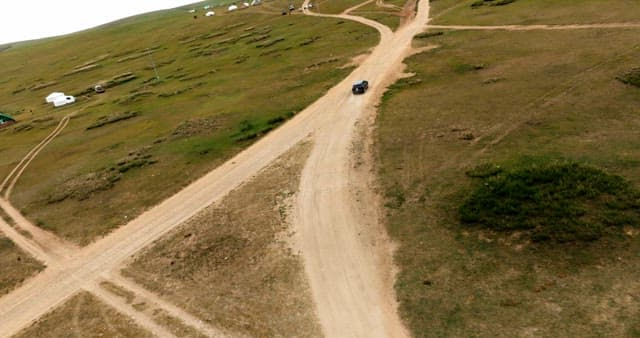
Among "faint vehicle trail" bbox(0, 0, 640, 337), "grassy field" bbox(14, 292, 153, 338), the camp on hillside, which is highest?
the camp on hillside

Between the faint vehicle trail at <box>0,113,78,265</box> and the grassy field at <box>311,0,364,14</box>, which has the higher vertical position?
the grassy field at <box>311,0,364,14</box>

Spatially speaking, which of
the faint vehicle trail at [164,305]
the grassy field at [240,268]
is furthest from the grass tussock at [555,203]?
the faint vehicle trail at [164,305]

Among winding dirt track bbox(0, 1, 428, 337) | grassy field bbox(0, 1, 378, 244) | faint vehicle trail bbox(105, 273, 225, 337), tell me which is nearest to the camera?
faint vehicle trail bbox(105, 273, 225, 337)

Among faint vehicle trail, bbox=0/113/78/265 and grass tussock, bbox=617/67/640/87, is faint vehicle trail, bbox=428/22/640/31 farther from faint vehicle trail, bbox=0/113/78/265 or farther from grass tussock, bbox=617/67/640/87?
faint vehicle trail, bbox=0/113/78/265

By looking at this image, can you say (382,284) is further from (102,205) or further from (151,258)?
(102,205)

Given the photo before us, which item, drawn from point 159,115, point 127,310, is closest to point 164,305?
point 127,310

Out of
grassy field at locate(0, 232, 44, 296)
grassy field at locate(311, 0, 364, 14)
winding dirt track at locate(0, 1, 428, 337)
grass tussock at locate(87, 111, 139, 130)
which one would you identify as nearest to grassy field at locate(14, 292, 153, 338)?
winding dirt track at locate(0, 1, 428, 337)

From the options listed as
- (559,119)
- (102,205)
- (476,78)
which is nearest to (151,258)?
(102,205)

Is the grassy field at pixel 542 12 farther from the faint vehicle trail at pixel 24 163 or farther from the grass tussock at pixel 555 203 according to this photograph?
the faint vehicle trail at pixel 24 163
